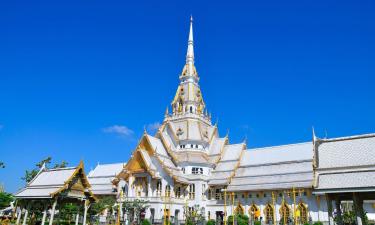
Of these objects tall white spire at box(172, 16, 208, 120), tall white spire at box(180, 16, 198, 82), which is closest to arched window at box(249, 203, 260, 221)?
tall white spire at box(172, 16, 208, 120)

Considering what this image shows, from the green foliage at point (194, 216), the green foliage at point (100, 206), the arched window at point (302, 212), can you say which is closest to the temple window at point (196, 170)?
the green foliage at point (194, 216)

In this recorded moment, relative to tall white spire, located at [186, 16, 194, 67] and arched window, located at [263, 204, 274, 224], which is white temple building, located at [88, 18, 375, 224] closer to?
arched window, located at [263, 204, 274, 224]

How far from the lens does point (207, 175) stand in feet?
152

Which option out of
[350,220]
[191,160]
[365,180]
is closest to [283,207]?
[350,220]

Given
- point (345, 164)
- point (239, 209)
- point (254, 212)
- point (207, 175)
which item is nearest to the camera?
point (345, 164)

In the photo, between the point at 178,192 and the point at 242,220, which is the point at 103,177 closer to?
the point at 178,192

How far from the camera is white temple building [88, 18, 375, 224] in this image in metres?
38.1

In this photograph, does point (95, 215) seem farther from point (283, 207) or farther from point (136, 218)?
point (283, 207)

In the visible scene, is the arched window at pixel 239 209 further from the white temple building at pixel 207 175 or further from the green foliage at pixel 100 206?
the green foliage at pixel 100 206

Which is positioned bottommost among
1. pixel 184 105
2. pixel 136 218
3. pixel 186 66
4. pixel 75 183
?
pixel 136 218

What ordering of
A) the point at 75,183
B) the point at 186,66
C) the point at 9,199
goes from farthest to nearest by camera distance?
1. the point at 186,66
2. the point at 9,199
3. the point at 75,183

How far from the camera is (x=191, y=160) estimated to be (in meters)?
46.2

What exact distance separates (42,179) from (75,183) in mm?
4415

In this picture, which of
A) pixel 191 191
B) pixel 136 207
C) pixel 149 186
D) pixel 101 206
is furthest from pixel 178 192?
Result: pixel 101 206
